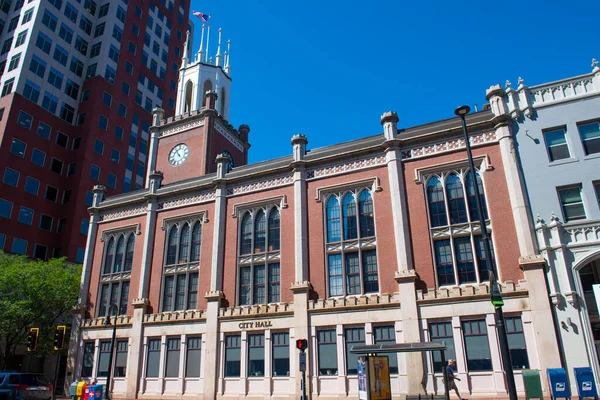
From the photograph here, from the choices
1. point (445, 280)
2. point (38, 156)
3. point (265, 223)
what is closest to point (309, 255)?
point (265, 223)

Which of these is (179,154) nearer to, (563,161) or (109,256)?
(109,256)

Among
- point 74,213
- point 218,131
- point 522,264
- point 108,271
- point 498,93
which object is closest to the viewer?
point 522,264

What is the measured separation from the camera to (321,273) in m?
27.5

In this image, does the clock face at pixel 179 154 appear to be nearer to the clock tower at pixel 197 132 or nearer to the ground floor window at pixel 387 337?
the clock tower at pixel 197 132

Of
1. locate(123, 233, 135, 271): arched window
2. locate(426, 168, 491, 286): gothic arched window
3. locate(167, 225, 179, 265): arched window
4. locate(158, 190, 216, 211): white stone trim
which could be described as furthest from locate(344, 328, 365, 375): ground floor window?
locate(123, 233, 135, 271): arched window

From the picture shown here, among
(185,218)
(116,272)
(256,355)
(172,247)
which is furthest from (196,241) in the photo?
(256,355)

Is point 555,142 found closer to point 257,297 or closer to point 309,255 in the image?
point 309,255

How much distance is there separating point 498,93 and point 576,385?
50.0ft

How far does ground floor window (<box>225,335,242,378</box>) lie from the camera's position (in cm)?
2788

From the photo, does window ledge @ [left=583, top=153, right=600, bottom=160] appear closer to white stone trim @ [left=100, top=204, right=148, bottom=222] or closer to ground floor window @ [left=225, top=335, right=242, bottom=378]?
ground floor window @ [left=225, top=335, right=242, bottom=378]

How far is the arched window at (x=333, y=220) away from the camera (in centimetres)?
2827

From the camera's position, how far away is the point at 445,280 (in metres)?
24.6

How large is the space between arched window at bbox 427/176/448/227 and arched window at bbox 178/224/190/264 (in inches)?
670

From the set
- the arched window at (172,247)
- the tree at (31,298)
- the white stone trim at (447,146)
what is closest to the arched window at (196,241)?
the arched window at (172,247)
